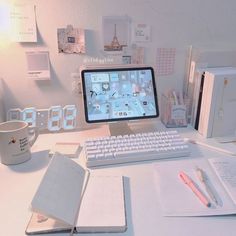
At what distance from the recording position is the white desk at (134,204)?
58 centimetres

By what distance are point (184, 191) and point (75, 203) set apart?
30 centimetres

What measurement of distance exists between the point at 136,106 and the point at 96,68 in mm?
222

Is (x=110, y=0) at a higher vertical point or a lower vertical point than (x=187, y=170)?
higher

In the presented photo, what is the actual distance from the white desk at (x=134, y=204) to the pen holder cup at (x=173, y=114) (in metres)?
0.23

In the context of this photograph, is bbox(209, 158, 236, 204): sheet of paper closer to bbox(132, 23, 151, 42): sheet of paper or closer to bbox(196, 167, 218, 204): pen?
bbox(196, 167, 218, 204): pen

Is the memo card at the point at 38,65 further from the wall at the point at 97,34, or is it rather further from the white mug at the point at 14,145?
the white mug at the point at 14,145

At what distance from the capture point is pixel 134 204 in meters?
0.66

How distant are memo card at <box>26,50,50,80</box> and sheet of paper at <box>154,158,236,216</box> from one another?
2.04 ft

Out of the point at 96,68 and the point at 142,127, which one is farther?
the point at 142,127

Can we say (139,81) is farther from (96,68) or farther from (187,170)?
(187,170)

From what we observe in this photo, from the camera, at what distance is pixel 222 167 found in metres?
0.80

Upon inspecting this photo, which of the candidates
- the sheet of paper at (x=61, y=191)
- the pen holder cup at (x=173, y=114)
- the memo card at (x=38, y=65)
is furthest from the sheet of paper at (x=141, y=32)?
the sheet of paper at (x=61, y=191)

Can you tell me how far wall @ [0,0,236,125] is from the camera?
1035 mm

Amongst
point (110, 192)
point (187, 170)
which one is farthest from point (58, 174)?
point (187, 170)
